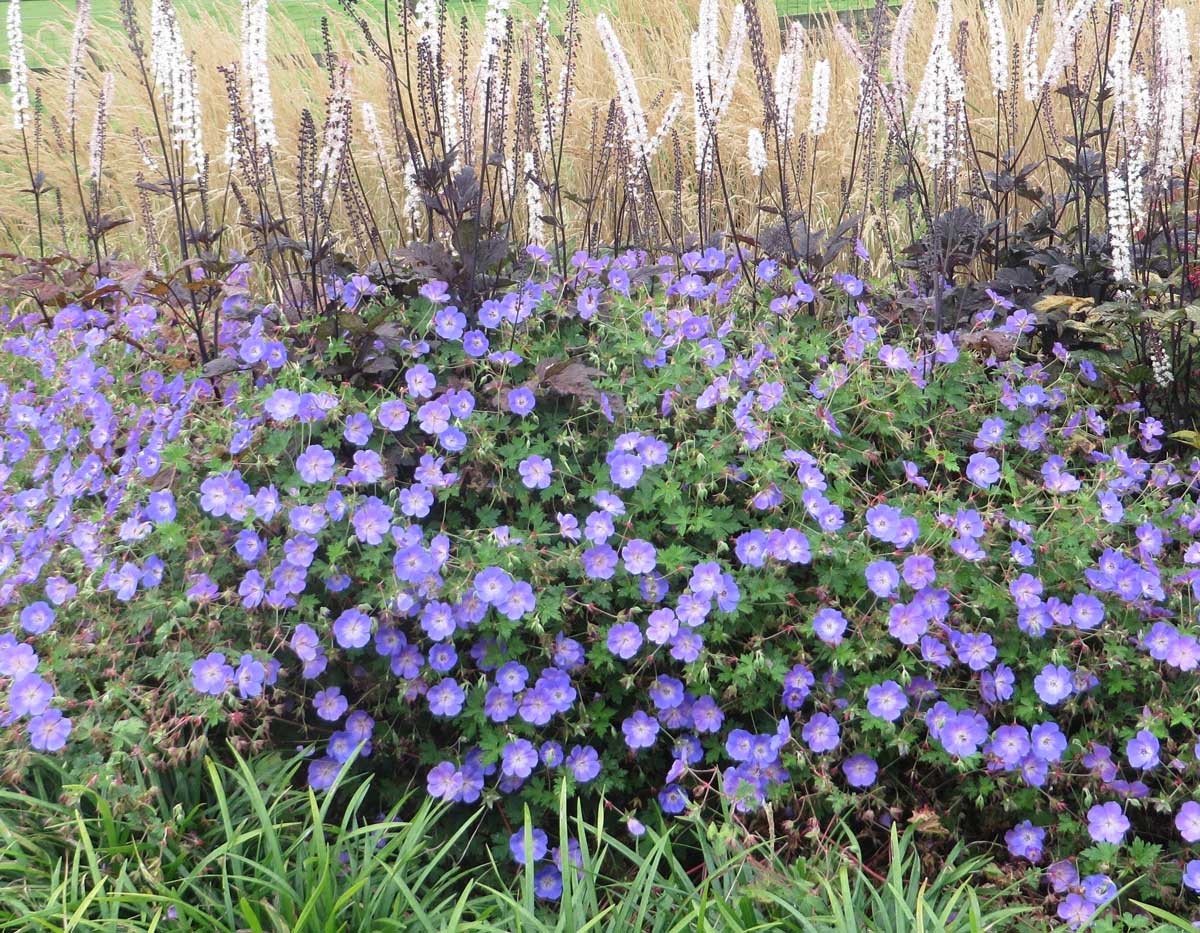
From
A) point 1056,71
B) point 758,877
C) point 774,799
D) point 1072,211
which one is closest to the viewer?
point 758,877

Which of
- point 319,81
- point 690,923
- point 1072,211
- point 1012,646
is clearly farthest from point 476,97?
point 319,81

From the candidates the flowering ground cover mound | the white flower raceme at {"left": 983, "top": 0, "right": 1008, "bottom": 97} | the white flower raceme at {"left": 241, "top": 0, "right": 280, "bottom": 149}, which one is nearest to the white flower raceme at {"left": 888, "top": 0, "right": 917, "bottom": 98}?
the white flower raceme at {"left": 983, "top": 0, "right": 1008, "bottom": 97}

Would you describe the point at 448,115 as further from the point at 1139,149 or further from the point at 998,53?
the point at 1139,149

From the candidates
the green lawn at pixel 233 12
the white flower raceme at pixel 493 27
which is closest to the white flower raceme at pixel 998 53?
the white flower raceme at pixel 493 27

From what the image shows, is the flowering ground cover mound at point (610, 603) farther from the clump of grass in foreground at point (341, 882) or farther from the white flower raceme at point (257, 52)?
the white flower raceme at point (257, 52)

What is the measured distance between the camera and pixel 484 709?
78.6 inches

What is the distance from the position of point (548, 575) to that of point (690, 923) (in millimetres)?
684

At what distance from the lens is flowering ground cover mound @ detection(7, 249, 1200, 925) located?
6.39ft

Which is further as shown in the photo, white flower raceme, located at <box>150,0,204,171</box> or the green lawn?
the green lawn

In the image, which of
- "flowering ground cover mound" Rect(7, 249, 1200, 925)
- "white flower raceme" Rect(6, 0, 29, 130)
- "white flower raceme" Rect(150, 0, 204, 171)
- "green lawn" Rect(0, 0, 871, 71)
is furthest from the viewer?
"green lawn" Rect(0, 0, 871, 71)

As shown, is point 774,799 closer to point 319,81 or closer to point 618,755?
point 618,755

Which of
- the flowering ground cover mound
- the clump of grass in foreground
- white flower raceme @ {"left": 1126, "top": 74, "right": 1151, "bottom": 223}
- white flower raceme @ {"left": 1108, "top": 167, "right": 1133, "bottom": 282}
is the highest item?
white flower raceme @ {"left": 1126, "top": 74, "right": 1151, "bottom": 223}

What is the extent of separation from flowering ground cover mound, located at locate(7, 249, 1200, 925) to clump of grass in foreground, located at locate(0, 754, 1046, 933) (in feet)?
0.32

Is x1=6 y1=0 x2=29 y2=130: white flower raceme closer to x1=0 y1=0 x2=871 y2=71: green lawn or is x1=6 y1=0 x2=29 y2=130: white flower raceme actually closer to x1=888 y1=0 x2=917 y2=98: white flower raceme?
x1=0 y1=0 x2=871 y2=71: green lawn
